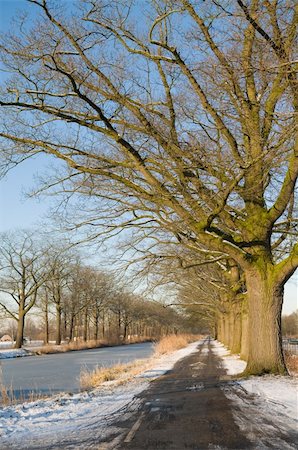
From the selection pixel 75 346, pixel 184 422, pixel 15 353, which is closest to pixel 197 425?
pixel 184 422

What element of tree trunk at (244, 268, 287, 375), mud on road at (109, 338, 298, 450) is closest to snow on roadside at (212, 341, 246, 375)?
tree trunk at (244, 268, 287, 375)

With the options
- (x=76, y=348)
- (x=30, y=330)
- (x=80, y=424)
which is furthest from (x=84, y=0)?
(x=30, y=330)

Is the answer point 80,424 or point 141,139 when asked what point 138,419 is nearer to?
point 80,424

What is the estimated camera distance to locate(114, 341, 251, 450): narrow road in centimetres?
→ 527

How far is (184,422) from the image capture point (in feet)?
21.1

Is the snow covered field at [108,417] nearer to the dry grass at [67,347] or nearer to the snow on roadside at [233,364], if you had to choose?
the snow on roadside at [233,364]

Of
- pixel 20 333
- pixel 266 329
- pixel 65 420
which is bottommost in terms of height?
pixel 20 333

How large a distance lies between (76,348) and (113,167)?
35996mm

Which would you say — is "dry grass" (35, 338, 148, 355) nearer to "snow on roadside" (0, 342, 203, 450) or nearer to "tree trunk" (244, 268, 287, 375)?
"tree trunk" (244, 268, 287, 375)

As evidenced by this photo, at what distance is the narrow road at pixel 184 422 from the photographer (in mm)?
5270

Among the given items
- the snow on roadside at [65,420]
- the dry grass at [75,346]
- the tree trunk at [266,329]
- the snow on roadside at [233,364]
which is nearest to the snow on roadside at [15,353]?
the dry grass at [75,346]

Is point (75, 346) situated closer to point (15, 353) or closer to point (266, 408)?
point (15, 353)

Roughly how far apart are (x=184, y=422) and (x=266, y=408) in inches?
66.5

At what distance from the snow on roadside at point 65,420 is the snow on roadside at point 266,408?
1.92m
